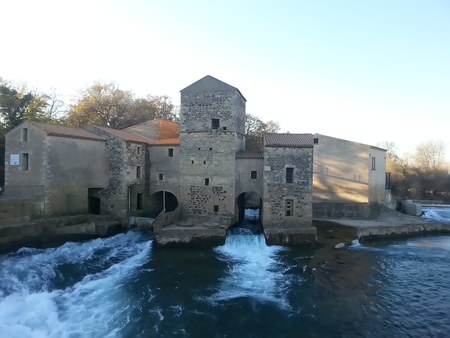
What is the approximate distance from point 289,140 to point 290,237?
548 centimetres

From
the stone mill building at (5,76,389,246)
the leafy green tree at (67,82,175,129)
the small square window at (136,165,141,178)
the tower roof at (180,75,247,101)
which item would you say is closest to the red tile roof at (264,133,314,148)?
the stone mill building at (5,76,389,246)

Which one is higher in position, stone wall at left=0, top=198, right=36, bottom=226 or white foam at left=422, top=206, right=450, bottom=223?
stone wall at left=0, top=198, right=36, bottom=226

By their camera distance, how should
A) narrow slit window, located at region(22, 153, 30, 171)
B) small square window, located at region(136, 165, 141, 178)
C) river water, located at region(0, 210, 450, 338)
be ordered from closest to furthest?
1. river water, located at region(0, 210, 450, 338)
2. narrow slit window, located at region(22, 153, 30, 171)
3. small square window, located at region(136, 165, 141, 178)

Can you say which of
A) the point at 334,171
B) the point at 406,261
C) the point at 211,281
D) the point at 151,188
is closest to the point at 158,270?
the point at 211,281

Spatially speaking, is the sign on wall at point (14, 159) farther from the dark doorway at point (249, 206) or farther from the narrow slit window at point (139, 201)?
the dark doorway at point (249, 206)

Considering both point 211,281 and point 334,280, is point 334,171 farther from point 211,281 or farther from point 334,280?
point 211,281

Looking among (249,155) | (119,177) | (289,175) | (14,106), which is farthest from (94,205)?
(289,175)

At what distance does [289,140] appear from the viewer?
56.9 feet

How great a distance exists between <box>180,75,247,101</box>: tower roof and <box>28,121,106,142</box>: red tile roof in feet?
20.0

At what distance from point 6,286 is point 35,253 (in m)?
3.87

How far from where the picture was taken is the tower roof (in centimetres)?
1833

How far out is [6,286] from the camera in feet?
34.1

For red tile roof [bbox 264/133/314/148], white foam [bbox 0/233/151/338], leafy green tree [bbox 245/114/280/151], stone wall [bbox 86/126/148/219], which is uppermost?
leafy green tree [bbox 245/114/280/151]

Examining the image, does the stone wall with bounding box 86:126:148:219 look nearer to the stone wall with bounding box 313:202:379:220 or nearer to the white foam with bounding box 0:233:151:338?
the white foam with bounding box 0:233:151:338
